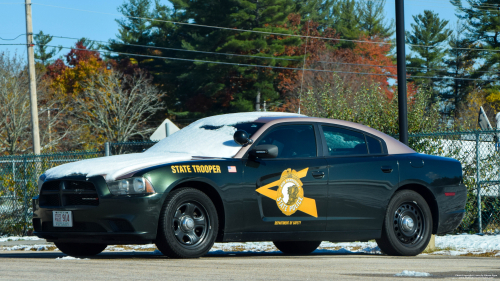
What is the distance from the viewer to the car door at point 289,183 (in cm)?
712

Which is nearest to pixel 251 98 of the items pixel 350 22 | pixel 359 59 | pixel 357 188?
pixel 359 59

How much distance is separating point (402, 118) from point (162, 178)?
4665 millimetres

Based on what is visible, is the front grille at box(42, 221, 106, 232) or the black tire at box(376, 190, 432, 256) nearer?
the front grille at box(42, 221, 106, 232)

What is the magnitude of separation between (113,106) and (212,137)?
40.6m

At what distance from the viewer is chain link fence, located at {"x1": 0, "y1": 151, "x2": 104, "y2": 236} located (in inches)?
518

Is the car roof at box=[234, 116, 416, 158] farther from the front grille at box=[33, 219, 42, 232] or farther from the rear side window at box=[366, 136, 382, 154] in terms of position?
the front grille at box=[33, 219, 42, 232]

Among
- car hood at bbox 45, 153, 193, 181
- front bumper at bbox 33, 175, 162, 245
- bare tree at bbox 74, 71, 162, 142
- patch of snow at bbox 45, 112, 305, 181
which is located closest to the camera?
front bumper at bbox 33, 175, 162, 245

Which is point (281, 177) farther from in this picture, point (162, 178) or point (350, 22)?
point (350, 22)

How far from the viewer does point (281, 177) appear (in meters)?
7.24

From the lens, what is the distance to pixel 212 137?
24.8 feet

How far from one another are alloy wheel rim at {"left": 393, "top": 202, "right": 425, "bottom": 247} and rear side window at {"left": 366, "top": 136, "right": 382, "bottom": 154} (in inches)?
27.6

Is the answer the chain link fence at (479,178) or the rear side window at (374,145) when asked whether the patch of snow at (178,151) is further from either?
the chain link fence at (479,178)

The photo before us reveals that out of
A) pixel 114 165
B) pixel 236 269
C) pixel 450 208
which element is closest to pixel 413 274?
pixel 236 269

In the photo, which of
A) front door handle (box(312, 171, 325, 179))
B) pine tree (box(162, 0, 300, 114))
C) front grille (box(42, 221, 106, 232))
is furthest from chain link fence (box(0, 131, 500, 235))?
pine tree (box(162, 0, 300, 114))
